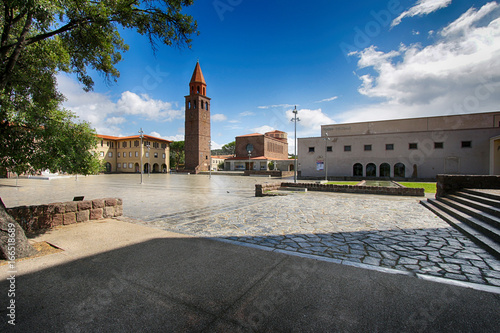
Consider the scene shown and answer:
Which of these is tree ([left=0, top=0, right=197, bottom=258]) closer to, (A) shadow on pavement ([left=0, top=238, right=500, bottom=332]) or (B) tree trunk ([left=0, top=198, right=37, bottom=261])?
(B) tree trunk ([left=0, top=198, right=37, bottom=261])

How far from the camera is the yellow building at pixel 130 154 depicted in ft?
207

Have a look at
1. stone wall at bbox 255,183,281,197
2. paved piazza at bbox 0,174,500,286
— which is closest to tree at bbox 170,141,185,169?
stone wall at bbox 255,183,281,197

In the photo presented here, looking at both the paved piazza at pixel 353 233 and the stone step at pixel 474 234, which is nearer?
the paved piazza at pixel 353 233

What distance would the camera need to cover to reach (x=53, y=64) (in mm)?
5781

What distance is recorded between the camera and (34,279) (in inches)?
135

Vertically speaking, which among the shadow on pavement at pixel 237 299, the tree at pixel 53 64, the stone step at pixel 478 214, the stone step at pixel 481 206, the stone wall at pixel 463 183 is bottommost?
the shadow on pavement at pixel 237 299

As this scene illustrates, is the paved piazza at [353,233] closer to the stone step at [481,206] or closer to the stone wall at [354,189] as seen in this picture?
the stone step at [481,206]

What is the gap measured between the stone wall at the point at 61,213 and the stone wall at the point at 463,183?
13.7 m

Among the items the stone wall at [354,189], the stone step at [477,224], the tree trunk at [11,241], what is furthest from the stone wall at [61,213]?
the stone step at [477,224]

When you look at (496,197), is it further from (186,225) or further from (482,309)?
(186,225)

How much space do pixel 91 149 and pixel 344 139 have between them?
36711 millimetres

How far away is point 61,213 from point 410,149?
38.3m

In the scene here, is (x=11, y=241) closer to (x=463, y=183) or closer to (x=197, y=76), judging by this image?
(x=463, y=183)

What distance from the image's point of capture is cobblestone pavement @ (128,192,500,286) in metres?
3.98
